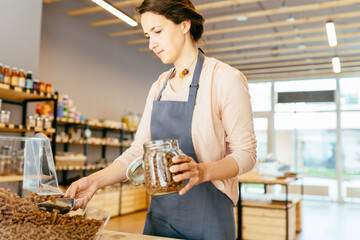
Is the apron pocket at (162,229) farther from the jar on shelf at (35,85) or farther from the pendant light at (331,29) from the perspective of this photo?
the pendant light at (331,29)

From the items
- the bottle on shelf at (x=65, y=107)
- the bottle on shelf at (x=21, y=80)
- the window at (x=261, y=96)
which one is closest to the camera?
the bottle on shelf at (x=21, y=80)

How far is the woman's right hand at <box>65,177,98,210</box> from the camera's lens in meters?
1.18

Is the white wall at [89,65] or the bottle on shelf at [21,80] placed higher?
the white wall at [89,65]

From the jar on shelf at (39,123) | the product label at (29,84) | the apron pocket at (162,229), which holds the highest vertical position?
the product label at (29,84)

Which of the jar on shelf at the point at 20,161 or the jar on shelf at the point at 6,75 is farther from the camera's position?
the jar on shelf at the point at 6,75

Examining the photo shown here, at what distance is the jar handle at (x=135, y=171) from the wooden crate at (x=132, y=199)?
557cm

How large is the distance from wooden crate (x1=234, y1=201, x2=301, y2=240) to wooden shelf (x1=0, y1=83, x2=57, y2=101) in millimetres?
2914

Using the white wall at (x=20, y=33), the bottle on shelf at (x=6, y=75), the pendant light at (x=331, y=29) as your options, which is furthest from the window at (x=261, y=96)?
the bottle on shelf at (x=6, y=75)

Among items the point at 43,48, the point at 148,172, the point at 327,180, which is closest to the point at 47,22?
the point at 43,48

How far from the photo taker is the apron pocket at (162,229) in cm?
129

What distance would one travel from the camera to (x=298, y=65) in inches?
362

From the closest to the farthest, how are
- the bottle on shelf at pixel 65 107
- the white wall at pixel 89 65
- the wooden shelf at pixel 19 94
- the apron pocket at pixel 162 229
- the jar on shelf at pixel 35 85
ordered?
the apron pocket at pixel 162 229
the wooden shelf at pixel 19 94
the jar on shelf at pixel 35 85
the bottle on shelf at pixel 65 107
the white wall at pixel 89 65

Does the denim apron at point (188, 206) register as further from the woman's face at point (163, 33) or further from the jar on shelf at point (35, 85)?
the jar on shelf at point (35, 85)

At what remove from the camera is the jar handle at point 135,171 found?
1.08 meters
